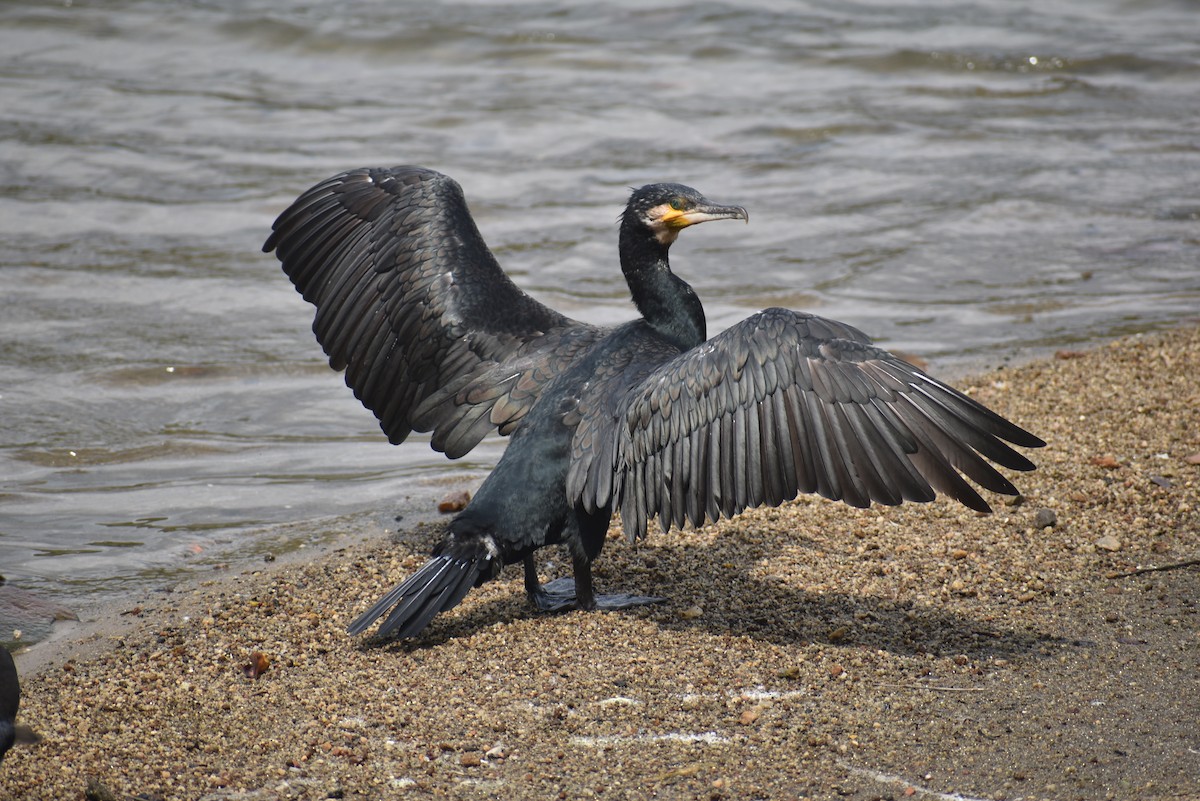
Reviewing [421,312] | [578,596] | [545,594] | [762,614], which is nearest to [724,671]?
[762,614]

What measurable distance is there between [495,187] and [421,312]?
6.11 metres

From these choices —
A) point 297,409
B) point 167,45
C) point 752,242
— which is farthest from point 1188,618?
point 167,45

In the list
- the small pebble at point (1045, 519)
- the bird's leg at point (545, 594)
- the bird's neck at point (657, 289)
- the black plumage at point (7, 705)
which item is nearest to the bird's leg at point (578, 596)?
the bird's leg at point (545, 594)

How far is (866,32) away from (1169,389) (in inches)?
432

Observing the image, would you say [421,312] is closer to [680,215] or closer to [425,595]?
[680,215]

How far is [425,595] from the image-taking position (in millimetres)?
4488

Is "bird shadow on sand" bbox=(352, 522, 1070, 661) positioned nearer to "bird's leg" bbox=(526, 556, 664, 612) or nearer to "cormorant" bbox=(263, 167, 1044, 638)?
"bird's leg" bbox=(526, 556, 664, 612)

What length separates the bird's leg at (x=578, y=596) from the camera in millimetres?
4880

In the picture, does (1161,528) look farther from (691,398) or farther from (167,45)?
(167,45)

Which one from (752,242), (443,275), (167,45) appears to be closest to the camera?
(443,275)

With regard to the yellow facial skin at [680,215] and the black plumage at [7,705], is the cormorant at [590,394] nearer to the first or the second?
the yellow facial skin at [680,215]

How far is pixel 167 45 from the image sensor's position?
15.8m

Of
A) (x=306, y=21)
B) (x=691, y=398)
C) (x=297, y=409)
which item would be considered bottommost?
(x=297, y=409)

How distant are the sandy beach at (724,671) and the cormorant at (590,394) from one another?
1.10 feet
